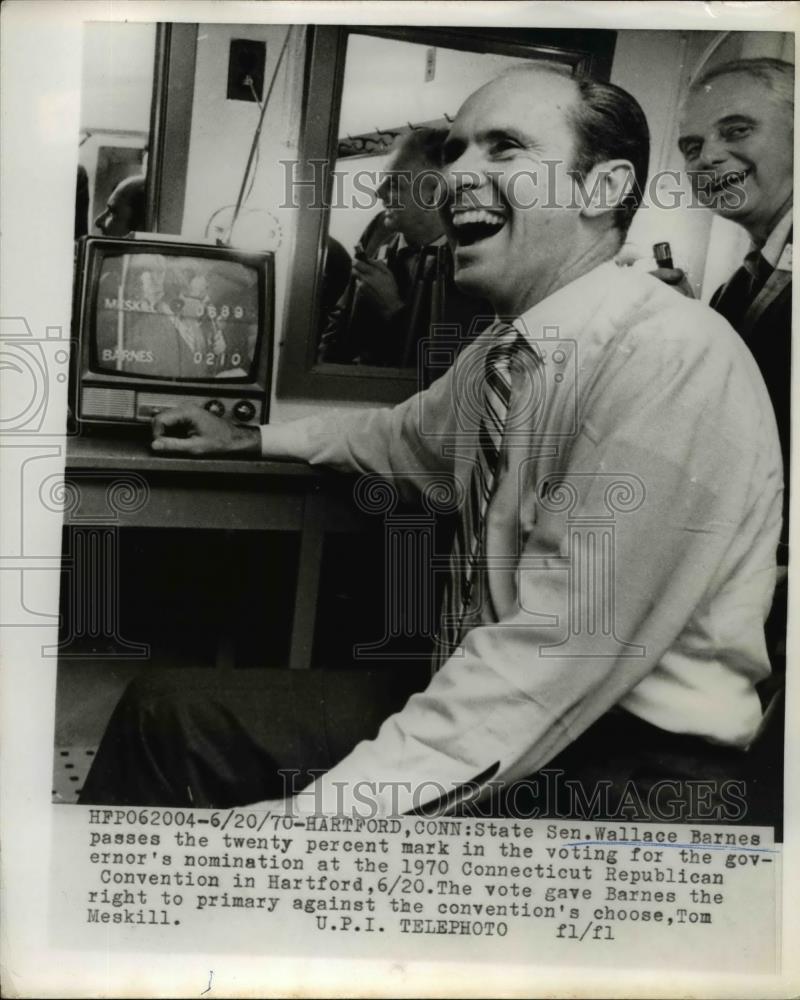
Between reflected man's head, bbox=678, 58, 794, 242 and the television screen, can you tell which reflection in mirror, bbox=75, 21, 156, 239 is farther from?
reflected man's head, bbox=678, 58, 794, 242

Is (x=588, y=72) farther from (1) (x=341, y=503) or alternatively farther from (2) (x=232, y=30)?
(1) (x=341, y=503)

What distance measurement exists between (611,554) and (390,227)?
0.50 metres

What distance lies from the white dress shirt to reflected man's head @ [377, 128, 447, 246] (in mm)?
185

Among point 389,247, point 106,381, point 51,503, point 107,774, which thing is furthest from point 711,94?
point 107,774

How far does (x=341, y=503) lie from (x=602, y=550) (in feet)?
1.10

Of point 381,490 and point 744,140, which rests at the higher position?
point 744,140

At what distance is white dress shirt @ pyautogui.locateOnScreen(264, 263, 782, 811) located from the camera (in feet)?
3.74

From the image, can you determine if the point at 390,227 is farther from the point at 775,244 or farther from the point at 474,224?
the point at 775,244

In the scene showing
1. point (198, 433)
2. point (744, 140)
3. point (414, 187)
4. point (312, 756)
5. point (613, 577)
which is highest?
point (744, 140)

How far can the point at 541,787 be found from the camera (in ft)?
3.81

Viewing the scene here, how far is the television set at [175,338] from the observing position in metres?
1.18

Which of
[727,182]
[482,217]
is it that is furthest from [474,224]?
[727,182]

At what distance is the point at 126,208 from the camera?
1.18 meters

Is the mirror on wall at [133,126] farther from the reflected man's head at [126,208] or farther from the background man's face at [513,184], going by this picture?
the background man's face at [513,184]
